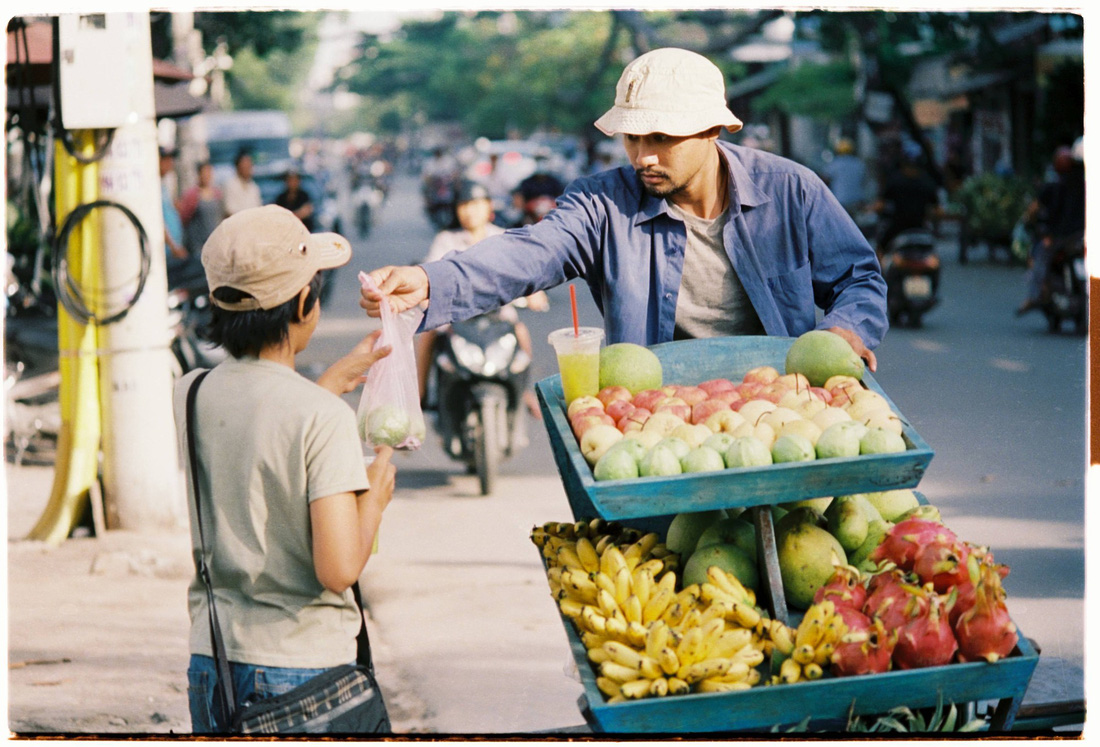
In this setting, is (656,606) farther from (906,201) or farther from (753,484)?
(906,201)

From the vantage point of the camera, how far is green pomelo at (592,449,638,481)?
234 centimetres

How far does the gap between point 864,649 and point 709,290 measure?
122 cm

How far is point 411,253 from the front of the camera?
21.5 metres

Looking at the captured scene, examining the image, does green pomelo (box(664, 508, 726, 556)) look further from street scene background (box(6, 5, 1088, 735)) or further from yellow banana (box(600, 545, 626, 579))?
street scene background (box(6, 5, 1088, 735))

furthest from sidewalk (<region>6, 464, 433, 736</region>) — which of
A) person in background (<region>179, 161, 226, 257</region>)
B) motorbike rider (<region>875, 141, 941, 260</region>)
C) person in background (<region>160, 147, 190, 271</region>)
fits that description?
motorbike rider (<region>875, 141, 941, 260</region>)

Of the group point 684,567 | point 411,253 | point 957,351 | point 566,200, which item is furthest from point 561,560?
point 411,253

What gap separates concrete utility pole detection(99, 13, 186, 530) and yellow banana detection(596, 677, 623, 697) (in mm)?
4235

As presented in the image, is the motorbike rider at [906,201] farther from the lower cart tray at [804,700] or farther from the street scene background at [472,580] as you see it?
the lower cart tray at [804,700]

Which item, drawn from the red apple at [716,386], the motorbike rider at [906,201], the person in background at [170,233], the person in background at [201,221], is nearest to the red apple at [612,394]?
the red apple at [716,386]

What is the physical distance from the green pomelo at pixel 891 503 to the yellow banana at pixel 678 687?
0.78 metres

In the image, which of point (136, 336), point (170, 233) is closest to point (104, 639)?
point (136, 336)

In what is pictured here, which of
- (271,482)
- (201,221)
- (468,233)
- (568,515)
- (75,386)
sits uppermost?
(271,482)

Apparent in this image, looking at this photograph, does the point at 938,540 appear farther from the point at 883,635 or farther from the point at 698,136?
the point at 698,136

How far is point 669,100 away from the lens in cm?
299
